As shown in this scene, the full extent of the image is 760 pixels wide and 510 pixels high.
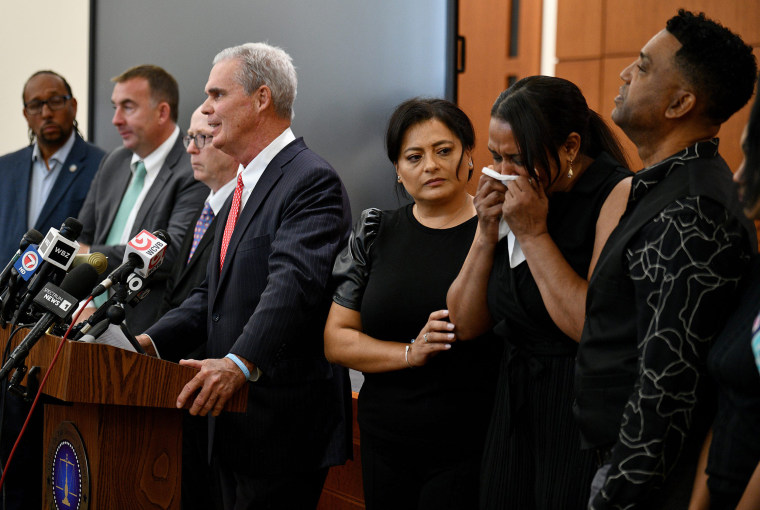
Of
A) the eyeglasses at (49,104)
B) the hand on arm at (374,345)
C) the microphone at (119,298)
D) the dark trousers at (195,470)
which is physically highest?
the eyeglasses at (49,104)

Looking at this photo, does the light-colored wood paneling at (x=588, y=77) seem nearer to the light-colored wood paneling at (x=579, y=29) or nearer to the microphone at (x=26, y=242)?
the light-colored wood paneling at (x=579, y=29)

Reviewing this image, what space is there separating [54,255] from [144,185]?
1725 millimetres

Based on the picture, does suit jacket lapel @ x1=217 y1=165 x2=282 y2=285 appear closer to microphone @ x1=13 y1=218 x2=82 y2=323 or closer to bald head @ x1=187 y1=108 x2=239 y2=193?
microphone @ x1=13 y1=218 x2=82 y2=323

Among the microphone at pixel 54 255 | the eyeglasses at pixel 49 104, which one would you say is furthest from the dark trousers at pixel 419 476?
the eyeglasses at pixel 49 104

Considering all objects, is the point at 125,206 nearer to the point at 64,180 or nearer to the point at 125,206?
the point at 125,206

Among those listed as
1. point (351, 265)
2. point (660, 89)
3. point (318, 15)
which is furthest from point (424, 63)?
point (660, 89)

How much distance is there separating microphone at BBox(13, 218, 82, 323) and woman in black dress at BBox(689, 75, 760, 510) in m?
1.49

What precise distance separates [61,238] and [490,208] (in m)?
1.04

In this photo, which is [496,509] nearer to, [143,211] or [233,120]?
[233,120]

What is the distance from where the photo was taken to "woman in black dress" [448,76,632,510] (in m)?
1.64

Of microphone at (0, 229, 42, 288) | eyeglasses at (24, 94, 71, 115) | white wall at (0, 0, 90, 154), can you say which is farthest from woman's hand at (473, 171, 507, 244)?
white wall at (0, 0, 90, 154)

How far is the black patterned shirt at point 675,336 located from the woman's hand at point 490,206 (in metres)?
0.50

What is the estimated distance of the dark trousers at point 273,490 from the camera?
2.27 m

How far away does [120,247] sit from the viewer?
11.2ft
